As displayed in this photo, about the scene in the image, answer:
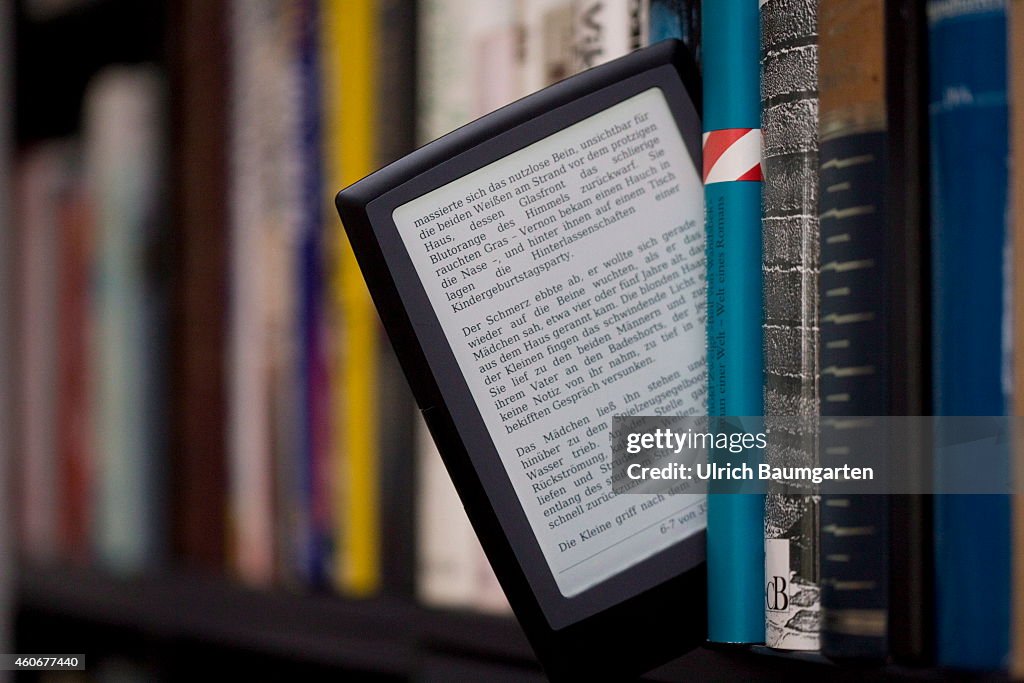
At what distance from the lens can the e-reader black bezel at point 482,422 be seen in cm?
31

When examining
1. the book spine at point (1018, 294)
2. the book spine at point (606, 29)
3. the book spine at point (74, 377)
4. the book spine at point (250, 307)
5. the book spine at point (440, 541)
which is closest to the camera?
the book spine at point (1018, 294)

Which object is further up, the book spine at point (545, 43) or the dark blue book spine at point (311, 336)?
Answer: the book spine at point (545, 43)

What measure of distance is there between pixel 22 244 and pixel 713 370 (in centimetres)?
75

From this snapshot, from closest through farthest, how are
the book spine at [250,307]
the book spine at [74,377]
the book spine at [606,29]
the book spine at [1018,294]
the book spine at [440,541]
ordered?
the book spine at [1018,294]
the book spine at [606,29]
the book spine at [440,541]
the book spine at [250,307]
the book spine at [74,377]

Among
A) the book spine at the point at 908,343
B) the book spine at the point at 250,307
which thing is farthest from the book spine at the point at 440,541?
the book spine at the point at 908,343

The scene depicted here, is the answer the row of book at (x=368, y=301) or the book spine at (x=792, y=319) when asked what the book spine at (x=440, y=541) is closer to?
the row of book at (x=368, y=301)

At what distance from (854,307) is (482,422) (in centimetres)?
14

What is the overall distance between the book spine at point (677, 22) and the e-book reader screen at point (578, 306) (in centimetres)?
4

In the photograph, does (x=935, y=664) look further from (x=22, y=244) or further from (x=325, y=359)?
(x=22, y=244)

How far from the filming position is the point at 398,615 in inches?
21.7

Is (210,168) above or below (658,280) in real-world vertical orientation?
above

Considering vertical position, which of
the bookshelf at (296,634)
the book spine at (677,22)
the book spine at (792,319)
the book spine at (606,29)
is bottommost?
the bookshelf at (296,634)

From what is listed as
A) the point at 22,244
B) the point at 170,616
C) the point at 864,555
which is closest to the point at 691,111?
the point at 864,555

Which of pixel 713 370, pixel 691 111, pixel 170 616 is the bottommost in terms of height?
pixel 170 616
